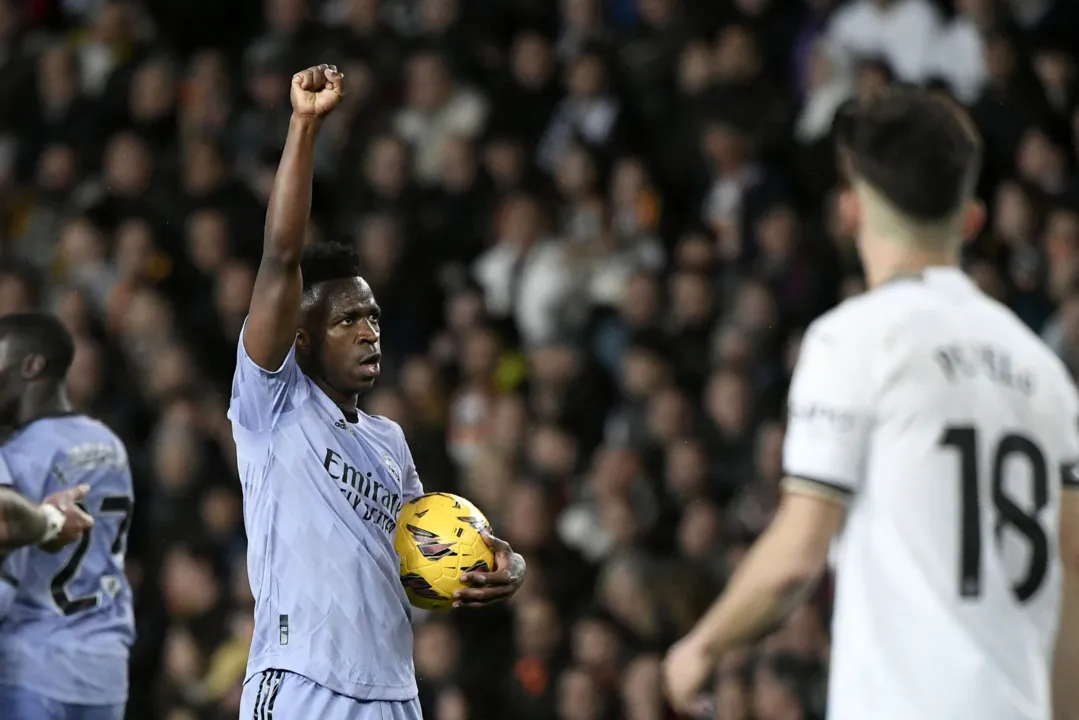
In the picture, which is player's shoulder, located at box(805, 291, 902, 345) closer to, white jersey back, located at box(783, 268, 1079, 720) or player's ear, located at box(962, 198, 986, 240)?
white jersey back, located at box(783, 268, 1079, 720)

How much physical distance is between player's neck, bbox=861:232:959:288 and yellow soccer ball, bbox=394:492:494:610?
6.88 ft

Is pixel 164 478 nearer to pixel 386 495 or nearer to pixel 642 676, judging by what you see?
pixel 642 676

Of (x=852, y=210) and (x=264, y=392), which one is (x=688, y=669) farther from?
(x=264, y=392)

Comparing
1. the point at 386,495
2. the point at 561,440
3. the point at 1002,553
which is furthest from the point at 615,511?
the point at 1002,553

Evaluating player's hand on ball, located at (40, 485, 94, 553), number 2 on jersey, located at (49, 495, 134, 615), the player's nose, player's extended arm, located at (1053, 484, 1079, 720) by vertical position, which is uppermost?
the player's nose

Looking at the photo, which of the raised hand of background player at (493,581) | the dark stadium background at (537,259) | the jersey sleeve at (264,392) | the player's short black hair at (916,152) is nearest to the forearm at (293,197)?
the jersey sleeve at (264,392)

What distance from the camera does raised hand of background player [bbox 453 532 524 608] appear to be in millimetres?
5160

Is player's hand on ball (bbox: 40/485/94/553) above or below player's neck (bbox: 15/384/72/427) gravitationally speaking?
below

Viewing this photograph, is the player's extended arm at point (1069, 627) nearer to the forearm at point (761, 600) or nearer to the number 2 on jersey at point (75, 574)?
the forearm at point (761, 600)

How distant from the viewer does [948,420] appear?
3.34 m

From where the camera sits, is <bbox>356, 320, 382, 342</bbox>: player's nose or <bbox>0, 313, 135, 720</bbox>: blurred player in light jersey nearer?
<bbox>356, 320, 382, 342</bbox>: player's nose

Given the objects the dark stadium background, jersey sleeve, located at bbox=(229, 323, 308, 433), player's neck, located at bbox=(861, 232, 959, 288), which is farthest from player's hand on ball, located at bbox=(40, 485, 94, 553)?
the dark stadium background

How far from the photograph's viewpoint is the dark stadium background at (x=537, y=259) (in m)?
9.27

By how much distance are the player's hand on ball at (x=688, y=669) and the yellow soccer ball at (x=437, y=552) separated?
199 centimetres
